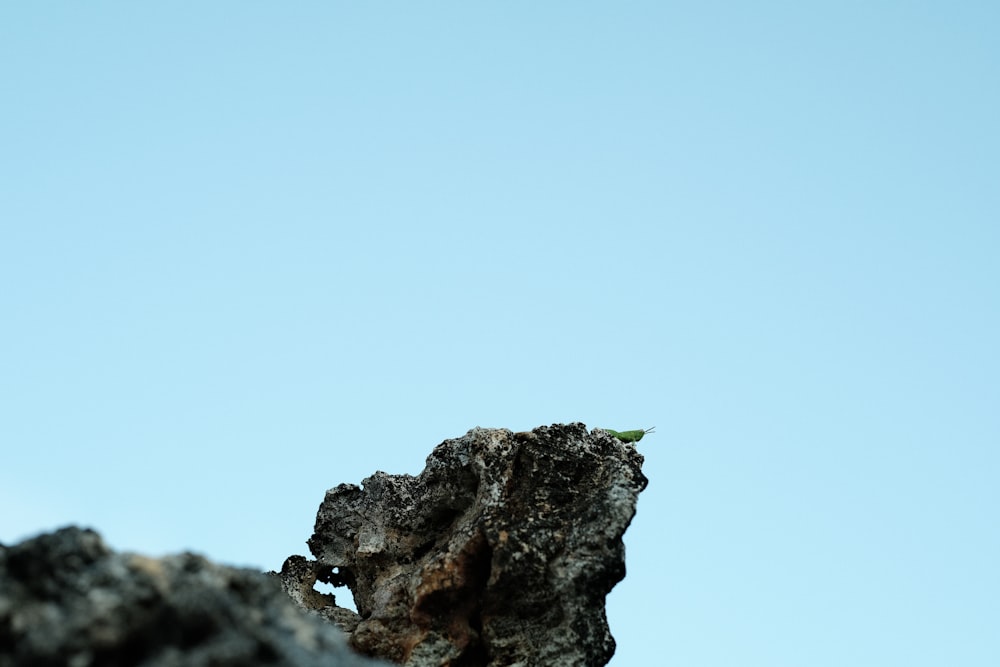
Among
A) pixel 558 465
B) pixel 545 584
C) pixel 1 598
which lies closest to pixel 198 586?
pixel 1 598

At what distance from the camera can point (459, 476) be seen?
12906 millimetres

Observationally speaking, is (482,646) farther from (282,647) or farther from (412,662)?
(282,647)

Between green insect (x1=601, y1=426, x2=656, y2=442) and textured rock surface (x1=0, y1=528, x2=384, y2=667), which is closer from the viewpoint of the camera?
textured rock surface (x1=0, y1=528, x2=384, y2=667)

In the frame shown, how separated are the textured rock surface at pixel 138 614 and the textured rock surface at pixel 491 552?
17.4 ft

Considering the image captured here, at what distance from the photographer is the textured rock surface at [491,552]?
11.4 m

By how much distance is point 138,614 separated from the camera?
18.8 feet

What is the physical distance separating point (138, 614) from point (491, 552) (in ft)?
21.5

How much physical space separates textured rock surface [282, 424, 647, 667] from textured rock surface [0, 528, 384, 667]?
17.4 feet

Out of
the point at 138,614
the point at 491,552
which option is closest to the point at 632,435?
the point at 491,552

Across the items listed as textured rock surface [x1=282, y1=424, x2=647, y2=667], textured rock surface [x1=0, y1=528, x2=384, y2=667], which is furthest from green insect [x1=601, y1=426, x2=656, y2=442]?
textured rock surface [x1=0, y1=528, x2=384, y2=667]

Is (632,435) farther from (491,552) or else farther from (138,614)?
(138,614)

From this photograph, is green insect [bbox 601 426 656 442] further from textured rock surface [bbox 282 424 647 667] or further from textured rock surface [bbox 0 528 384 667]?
textured rock surface [bbox 0 528 384 667]

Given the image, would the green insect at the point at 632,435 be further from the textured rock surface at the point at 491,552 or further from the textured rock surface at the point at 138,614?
the textured rock surface at the point at 138,614

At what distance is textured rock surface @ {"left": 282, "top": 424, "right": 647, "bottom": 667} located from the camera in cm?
1139
